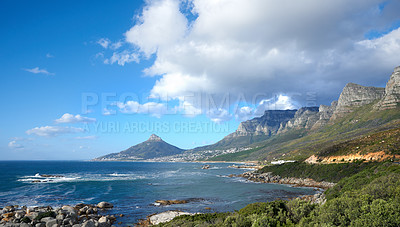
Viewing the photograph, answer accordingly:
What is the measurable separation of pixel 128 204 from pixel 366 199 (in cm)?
4667

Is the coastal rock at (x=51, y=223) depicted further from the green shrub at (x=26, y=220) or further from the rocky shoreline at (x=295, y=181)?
the rocky shoreline at (x=295, y=181)

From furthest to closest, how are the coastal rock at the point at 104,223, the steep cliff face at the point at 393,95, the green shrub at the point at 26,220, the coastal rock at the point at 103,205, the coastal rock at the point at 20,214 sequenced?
the steep cliff face at the point at 393,95 → the coastal rock at the point at 103,205 → the coastal rock at the point at 20,214 → the green shrub at the point at 26,220 → the coastal rock at the point at 104,223

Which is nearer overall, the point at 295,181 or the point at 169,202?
the point at 169,202

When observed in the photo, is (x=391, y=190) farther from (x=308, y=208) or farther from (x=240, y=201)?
(x=240, y=201)

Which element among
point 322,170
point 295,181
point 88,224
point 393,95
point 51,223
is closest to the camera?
point 88,224

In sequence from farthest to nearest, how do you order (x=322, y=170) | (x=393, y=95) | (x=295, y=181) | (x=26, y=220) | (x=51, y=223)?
(x=393, y=95)
(x=295, y=181)
(x=322, y=170)
(x=26, y=220)
(x=51, y=223)

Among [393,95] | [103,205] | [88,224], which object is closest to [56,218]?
[88,224]

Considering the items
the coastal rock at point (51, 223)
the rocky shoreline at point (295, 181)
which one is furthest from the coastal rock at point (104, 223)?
the rocky shoreline at point (295, 181)

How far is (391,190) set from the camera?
22391mm

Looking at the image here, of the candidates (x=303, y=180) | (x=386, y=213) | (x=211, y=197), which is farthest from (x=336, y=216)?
(x=303, y=180)

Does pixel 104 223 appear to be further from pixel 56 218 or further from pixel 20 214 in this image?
pixel 20 214

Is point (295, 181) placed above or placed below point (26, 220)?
below

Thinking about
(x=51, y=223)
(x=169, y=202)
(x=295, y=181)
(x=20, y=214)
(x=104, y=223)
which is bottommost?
(x=295, y=181)

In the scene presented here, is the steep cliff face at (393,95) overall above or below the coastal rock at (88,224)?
above
